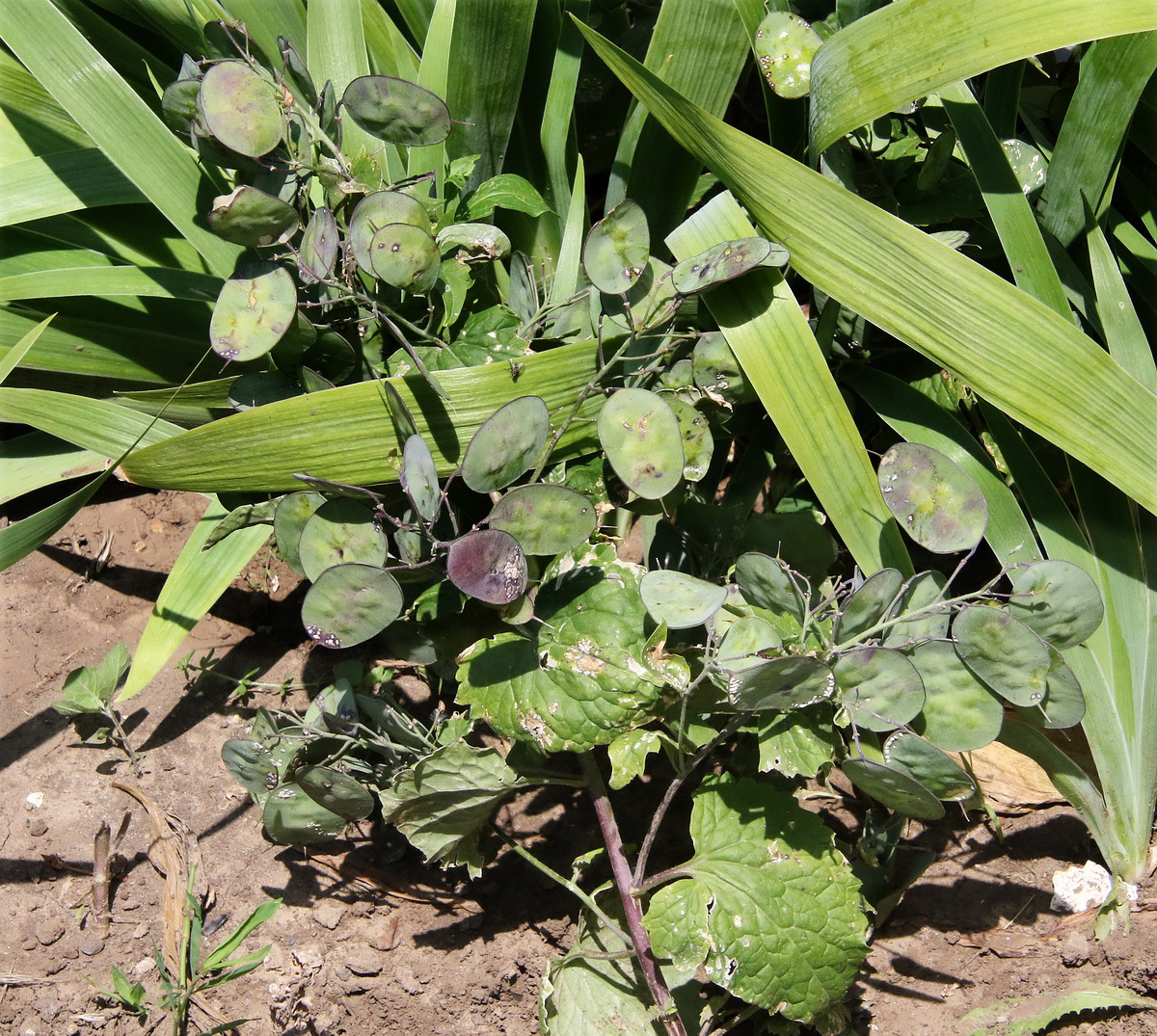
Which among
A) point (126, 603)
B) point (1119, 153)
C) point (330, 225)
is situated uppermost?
point (1119, 153)

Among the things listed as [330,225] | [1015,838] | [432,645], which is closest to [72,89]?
[330,225]

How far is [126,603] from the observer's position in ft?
5.72

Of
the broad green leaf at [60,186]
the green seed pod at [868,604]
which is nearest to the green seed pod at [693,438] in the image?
the green seed pod at [868,604]

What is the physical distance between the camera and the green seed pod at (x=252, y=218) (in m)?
1.20

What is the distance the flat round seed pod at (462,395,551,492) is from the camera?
3.74 ft

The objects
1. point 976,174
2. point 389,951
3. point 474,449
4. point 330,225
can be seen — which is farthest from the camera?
point 389,951

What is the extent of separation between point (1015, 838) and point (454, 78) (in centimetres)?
147

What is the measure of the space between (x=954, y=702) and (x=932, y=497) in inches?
10.1

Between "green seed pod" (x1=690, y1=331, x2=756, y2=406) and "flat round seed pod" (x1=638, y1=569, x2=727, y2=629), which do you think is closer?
"flat round seed pod" (x1=638, y1=569, x2=727, y2=629)

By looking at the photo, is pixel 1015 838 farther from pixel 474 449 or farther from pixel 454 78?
pixel 454 78

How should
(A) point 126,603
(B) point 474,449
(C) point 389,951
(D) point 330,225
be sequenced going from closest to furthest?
(B) point 474,449, (D) point 330,225, (C) point 389,951, (A) point 126,603

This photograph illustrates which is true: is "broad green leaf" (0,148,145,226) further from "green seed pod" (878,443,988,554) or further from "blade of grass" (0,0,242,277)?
"green seed pod" (878,443,988,554)

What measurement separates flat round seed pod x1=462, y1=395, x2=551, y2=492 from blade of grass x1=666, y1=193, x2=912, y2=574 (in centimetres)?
31

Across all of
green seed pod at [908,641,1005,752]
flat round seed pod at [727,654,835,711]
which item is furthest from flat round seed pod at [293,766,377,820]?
green seed pod at [908,641,1005,752]
